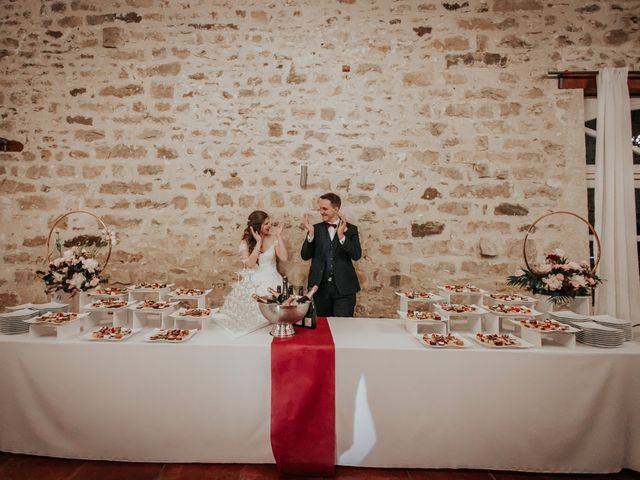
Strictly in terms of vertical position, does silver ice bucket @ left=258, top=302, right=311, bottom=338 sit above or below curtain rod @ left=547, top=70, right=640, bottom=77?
below

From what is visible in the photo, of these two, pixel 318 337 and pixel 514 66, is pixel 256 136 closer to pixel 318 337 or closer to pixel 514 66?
pixel 318 337

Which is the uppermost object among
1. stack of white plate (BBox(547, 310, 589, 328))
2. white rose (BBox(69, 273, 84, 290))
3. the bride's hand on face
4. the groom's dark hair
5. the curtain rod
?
the curtain rod

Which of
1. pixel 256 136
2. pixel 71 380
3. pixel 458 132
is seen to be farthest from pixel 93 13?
pixel 458 132

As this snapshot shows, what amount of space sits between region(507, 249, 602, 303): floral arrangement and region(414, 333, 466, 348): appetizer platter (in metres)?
0.81

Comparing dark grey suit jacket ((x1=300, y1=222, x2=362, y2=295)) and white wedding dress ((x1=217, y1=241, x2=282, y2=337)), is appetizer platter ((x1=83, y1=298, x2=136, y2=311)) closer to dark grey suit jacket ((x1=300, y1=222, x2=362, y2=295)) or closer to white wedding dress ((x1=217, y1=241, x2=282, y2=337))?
white wedding dress ((x1=217, y1=241, x2=282, y2=337))

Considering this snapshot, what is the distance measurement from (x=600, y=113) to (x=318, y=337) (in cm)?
377

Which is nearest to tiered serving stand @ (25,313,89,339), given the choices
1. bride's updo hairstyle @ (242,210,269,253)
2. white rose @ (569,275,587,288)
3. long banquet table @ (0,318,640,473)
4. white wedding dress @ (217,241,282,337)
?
long banquet table @ (0,318,640,473)

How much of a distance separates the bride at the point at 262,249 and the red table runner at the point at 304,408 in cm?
161

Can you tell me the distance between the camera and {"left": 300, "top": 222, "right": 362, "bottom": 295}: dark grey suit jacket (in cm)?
351

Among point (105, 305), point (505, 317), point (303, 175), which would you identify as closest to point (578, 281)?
point (505, 317)

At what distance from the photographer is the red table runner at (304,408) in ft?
6.66

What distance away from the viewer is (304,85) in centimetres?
388

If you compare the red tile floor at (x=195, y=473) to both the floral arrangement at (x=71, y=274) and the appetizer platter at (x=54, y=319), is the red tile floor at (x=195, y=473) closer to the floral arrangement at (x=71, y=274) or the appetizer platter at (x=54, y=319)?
the appetizer platter at (x=54, y=319)

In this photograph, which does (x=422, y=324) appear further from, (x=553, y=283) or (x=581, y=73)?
(x=581, y=73)
